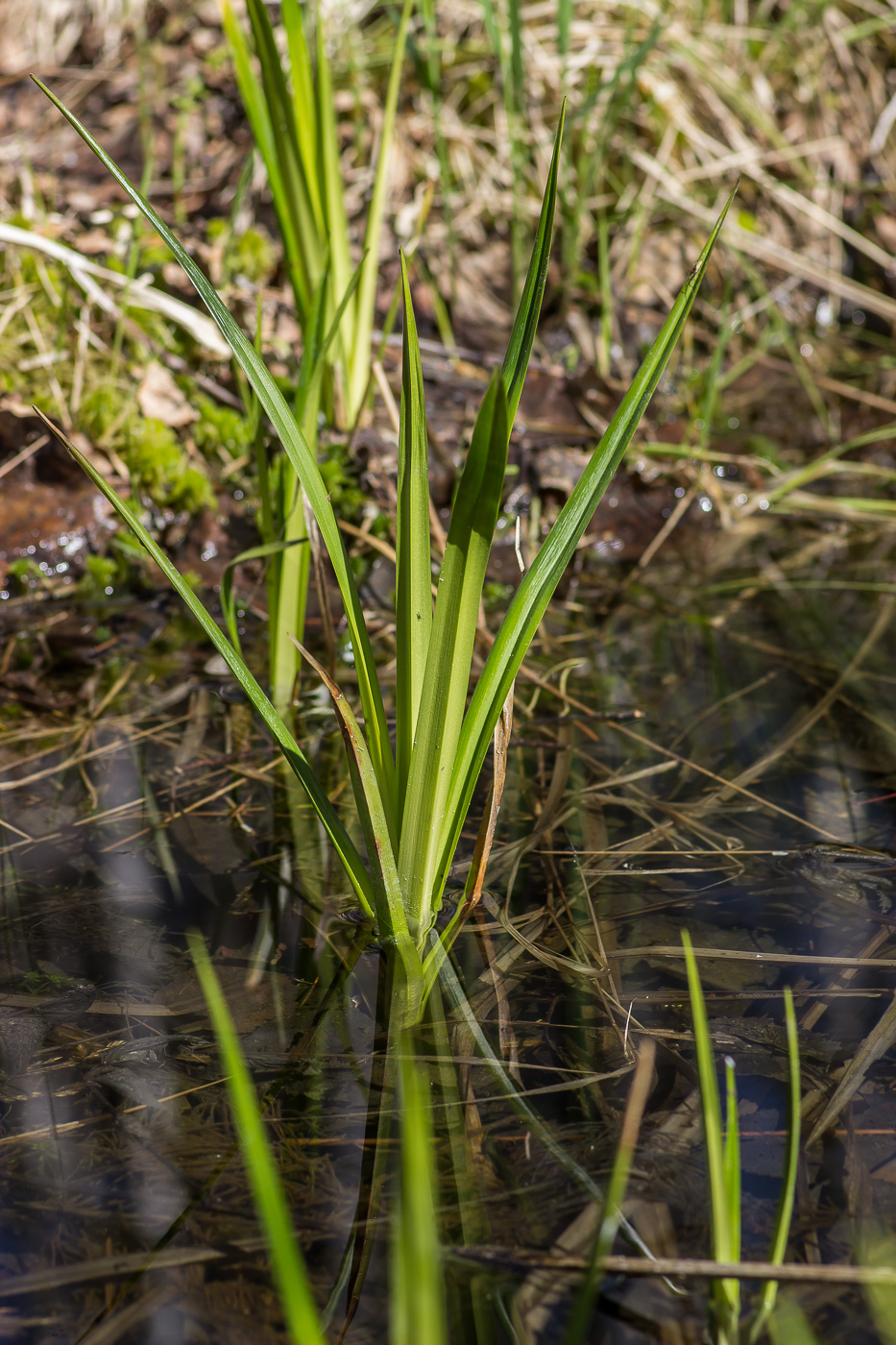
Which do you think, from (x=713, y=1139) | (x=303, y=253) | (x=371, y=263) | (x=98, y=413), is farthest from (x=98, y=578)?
(x=713, y=1139)

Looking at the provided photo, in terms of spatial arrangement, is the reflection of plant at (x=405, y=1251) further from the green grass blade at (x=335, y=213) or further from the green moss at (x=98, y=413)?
the green moss at (x=98, y=413)

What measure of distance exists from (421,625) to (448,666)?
2.5 inches

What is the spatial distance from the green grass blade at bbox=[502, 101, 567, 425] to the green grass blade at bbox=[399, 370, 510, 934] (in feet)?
0.23

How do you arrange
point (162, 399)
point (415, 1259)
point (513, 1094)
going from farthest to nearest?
point (162, 399) → point (513, 1094) → point (415, 1259)

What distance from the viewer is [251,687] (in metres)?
0.99

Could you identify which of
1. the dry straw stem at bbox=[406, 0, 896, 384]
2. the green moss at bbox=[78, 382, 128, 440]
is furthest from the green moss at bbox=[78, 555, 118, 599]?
the dry straw stem at bbox=[406, 0, 896, 384]

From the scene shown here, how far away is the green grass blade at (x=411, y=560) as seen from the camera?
945 millimetres

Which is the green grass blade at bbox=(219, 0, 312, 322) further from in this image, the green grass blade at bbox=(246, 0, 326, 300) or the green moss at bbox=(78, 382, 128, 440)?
the green moss at bbox=(78, 382, 128, 440)

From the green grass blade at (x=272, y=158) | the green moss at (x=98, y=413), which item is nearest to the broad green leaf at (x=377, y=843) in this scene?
the green grass blade at (x=272, y=158)

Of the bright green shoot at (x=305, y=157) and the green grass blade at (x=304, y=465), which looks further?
the bright green shoot at (x=305, y=157)

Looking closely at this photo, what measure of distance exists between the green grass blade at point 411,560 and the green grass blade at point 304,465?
3cm

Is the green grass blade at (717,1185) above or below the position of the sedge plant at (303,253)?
below

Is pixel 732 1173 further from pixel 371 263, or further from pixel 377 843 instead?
pixel 371 263

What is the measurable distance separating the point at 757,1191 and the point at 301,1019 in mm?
477
